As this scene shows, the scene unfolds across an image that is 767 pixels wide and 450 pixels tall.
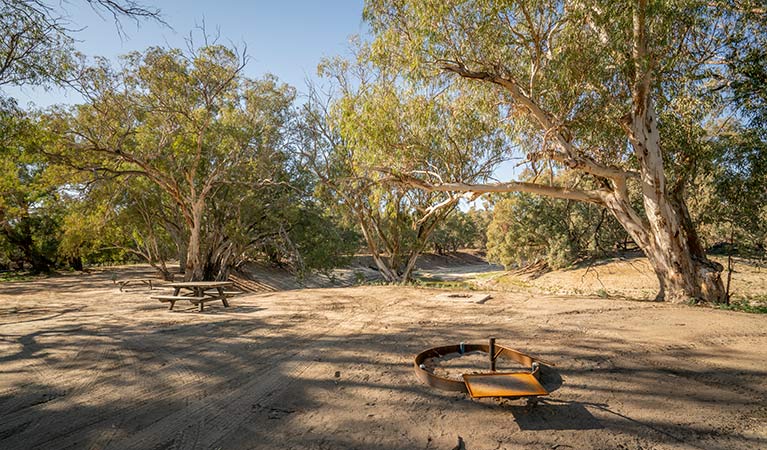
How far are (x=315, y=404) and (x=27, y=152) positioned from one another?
1219 centimetres

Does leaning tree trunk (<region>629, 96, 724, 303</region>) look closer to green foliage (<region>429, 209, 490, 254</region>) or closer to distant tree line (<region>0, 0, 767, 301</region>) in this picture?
distant tree line (<region>0, 0, 767, 301</region>)

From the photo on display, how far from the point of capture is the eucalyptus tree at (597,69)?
702 cm

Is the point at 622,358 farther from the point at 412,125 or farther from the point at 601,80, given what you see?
the point at 412,125

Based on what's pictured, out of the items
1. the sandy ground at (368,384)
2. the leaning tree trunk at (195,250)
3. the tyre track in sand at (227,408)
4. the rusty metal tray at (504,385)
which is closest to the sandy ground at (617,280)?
the sandy ground at (368,384)

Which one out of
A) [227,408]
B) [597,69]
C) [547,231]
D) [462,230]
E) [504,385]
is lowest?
[227,408]

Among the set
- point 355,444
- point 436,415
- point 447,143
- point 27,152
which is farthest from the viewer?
point 447,143

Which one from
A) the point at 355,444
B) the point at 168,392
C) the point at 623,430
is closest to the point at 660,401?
the point at 623,430

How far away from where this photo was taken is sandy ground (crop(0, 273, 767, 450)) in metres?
2.20

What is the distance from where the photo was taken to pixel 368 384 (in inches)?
118

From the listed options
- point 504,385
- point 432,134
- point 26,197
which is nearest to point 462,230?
point 432,134

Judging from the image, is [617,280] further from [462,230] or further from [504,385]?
[462,230]

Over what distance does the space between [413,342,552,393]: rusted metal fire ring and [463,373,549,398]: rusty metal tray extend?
0.34 ft

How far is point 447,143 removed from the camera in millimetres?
11094

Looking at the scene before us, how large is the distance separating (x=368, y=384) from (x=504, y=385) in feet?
3.57
